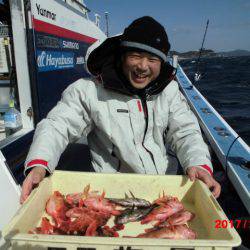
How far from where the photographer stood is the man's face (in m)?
2.73

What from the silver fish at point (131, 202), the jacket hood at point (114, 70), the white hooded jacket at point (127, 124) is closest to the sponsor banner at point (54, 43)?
the jacket hood at point (114, 70)

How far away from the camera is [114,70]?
2.93 m

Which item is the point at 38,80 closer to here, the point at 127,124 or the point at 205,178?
the point at 127,124

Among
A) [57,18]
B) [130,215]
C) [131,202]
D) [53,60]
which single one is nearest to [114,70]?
[131,202]

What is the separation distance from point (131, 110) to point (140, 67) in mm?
383

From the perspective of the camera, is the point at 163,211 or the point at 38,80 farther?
the point at 38,80

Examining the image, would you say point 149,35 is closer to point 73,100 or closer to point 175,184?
point 73,100

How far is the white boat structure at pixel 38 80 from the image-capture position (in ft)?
11.7

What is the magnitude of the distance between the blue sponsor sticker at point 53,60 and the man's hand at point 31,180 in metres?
2.10

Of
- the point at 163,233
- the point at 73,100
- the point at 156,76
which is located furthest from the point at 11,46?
the point at 163,233

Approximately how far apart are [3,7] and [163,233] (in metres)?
3.47

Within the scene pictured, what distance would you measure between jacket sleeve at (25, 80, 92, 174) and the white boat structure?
50 centimetres

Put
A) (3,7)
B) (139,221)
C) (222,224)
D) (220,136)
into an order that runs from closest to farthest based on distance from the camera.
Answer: (222,224)
(139,221)
(3,7)
(220,136)

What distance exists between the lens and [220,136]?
523 cm
